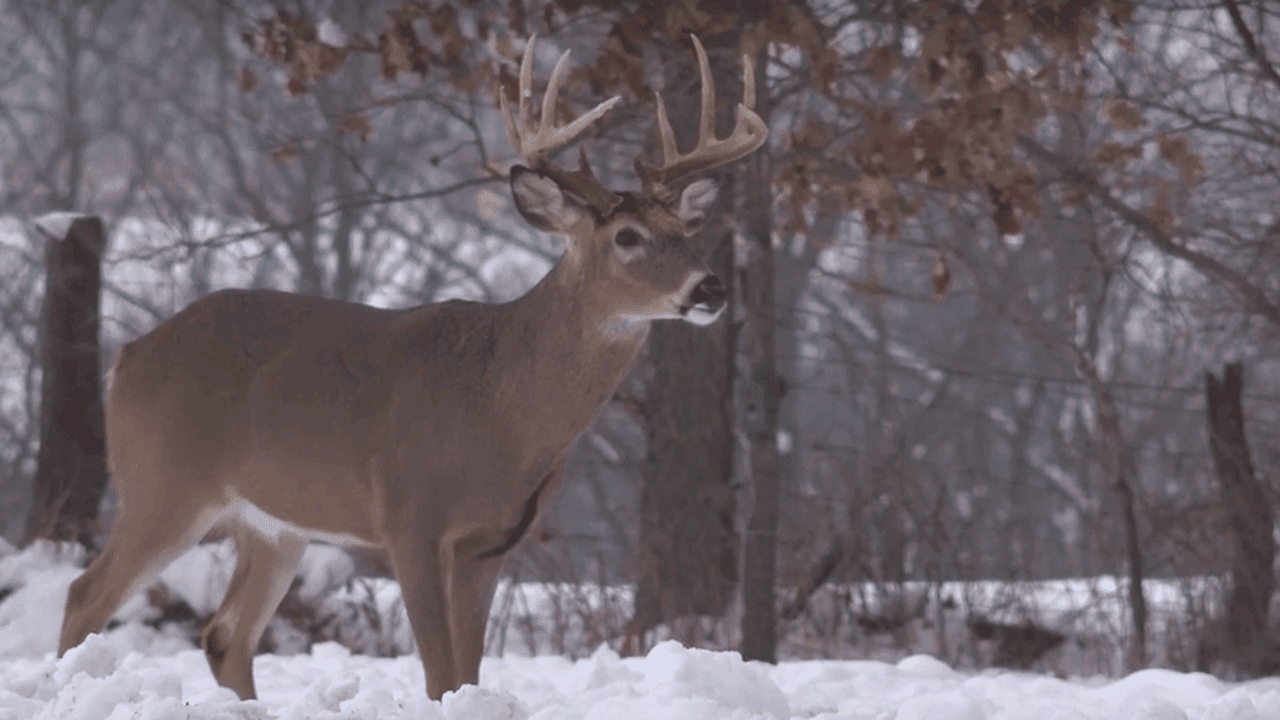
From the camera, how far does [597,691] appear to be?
5.51m

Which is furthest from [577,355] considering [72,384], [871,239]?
[72,384]

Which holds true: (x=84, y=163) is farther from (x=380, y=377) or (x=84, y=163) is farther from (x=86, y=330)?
(x=380, y=377)

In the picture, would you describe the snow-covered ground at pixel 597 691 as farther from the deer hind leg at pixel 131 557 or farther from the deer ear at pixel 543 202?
the deer ear at pixel 543 202

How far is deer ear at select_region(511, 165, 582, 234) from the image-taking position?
4715 millimetres

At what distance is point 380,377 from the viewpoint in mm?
4922

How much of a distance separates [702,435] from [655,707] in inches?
174

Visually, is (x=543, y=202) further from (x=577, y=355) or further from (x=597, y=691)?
(x=597, y=691)

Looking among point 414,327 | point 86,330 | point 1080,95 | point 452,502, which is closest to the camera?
point 452,502

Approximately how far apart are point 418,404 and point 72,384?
19.1 feet

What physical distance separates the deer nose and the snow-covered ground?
1016mm

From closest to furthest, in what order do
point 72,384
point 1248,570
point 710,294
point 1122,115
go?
1. point 710,294
2. point 1122,115
3. point 1248,570
4. point 72,384

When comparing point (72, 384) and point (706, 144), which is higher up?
point (706, 144)

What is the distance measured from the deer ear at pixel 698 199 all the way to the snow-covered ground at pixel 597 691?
1.40 meters

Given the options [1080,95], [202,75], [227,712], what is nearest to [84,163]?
[202,75]
